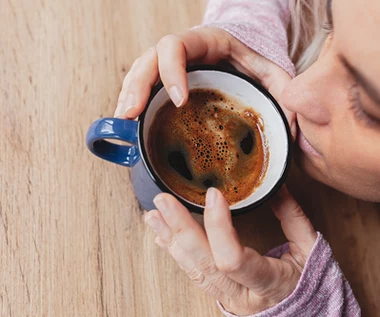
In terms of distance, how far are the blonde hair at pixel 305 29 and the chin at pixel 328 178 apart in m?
0.17

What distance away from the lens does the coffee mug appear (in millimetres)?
546

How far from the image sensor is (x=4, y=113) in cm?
70

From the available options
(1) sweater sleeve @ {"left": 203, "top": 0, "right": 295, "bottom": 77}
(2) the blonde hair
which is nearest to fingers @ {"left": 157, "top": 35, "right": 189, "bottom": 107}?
(1) sweater sleeve @ {"left": 203, "top": 0, "right": 295, "bottom": 77}

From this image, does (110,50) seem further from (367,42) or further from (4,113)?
(367,42)

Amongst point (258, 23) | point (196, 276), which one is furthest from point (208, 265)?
point (258, 23)

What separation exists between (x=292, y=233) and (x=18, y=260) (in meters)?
A: 0.37

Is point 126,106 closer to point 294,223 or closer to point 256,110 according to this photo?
point 256,110

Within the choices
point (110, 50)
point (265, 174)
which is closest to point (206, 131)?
point (265, 174)

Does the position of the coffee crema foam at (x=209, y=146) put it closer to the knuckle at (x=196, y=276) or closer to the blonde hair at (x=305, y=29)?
the knuckle at (x=196, y=276)

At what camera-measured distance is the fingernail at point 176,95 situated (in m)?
0.60

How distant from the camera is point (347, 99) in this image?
50cm

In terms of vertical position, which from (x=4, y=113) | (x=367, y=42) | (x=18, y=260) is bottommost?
(x=18, y=260)

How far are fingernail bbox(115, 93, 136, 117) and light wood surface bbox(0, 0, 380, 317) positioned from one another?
0.30 ft

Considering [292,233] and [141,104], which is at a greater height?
[141,104]
